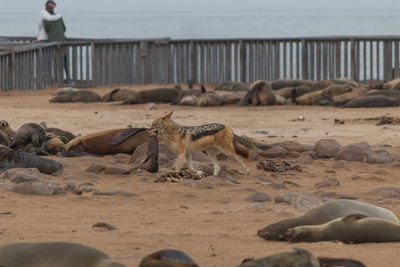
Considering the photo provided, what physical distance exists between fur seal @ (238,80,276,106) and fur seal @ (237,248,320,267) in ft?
44.7

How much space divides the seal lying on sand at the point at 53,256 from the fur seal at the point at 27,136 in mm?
5166

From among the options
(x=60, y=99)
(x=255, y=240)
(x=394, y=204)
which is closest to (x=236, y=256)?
(x=255, y=240)

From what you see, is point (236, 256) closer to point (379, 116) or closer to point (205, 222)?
point (205, 222)

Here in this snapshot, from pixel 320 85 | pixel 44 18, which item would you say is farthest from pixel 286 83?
pixel 44 18

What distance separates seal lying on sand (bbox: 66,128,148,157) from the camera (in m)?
9.95

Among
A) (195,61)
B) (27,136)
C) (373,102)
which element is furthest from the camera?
(195,61)

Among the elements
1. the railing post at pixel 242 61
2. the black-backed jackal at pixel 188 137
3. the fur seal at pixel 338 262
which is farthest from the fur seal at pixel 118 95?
the fur seal at pixel 338 262

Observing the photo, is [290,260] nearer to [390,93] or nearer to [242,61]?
[390,93]

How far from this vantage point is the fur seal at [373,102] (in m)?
17.0

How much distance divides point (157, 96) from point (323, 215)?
520 inches

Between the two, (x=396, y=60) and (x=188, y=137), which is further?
(x=396, y=60)

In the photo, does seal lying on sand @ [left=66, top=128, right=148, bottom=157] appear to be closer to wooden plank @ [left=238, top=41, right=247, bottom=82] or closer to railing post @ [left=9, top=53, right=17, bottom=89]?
railing post @ [left=9, top=53, right=17, bottom=89]

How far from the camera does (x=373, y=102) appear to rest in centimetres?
1706

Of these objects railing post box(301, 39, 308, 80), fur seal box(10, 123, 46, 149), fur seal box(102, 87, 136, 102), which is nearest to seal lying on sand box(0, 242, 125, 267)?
fur seal box(10, 123, 46, 149)
